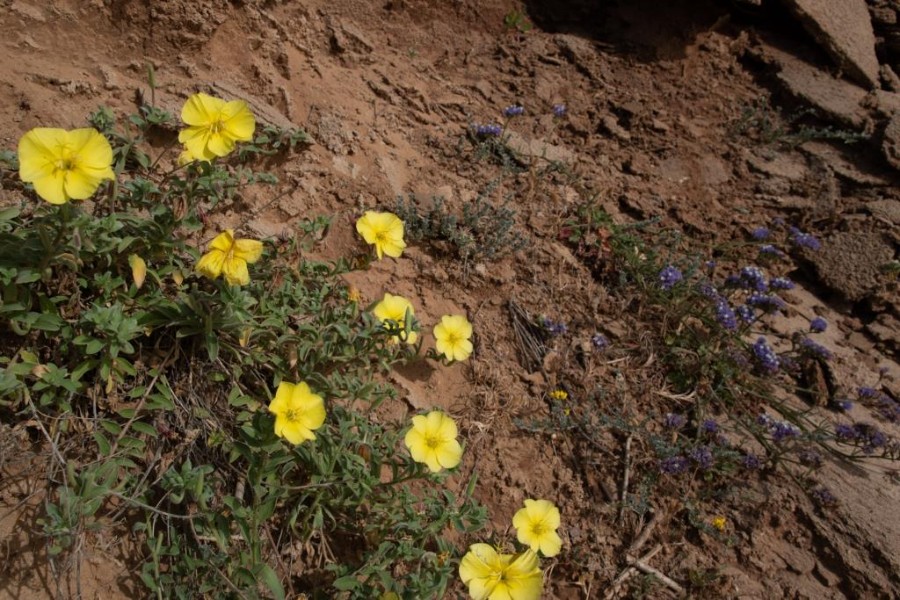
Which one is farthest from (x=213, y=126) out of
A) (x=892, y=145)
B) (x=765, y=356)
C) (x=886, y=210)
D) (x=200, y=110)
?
(x=892, y=145)

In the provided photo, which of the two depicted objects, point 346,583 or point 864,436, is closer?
point 346,583

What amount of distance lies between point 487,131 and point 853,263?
2317 millimetres

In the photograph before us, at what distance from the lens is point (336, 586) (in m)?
1.98

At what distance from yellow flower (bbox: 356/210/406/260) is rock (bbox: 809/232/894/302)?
107 inches

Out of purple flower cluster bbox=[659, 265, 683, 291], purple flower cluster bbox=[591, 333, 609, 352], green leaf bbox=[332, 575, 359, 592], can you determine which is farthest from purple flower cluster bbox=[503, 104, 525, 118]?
green leaf bbox=[332, 575, 359, 592]

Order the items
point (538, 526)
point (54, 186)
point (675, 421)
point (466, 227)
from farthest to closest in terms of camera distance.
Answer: point (466, 227) → point (675, 421) → point (538, 526) → point (54, 186)

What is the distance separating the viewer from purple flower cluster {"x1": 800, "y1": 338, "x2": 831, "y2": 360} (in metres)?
3.26

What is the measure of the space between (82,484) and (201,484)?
32cm

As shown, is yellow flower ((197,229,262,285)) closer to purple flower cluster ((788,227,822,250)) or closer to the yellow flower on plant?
the yellow flower on plant

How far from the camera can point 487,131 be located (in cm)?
355

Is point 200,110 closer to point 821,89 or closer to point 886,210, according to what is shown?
point 886,210

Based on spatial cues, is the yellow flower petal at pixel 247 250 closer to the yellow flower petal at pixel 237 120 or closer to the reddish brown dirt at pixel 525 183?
the yellow flower petal at pixel 237 120

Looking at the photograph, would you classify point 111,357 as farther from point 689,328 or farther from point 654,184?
point 654,184

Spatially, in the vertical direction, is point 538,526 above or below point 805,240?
below
